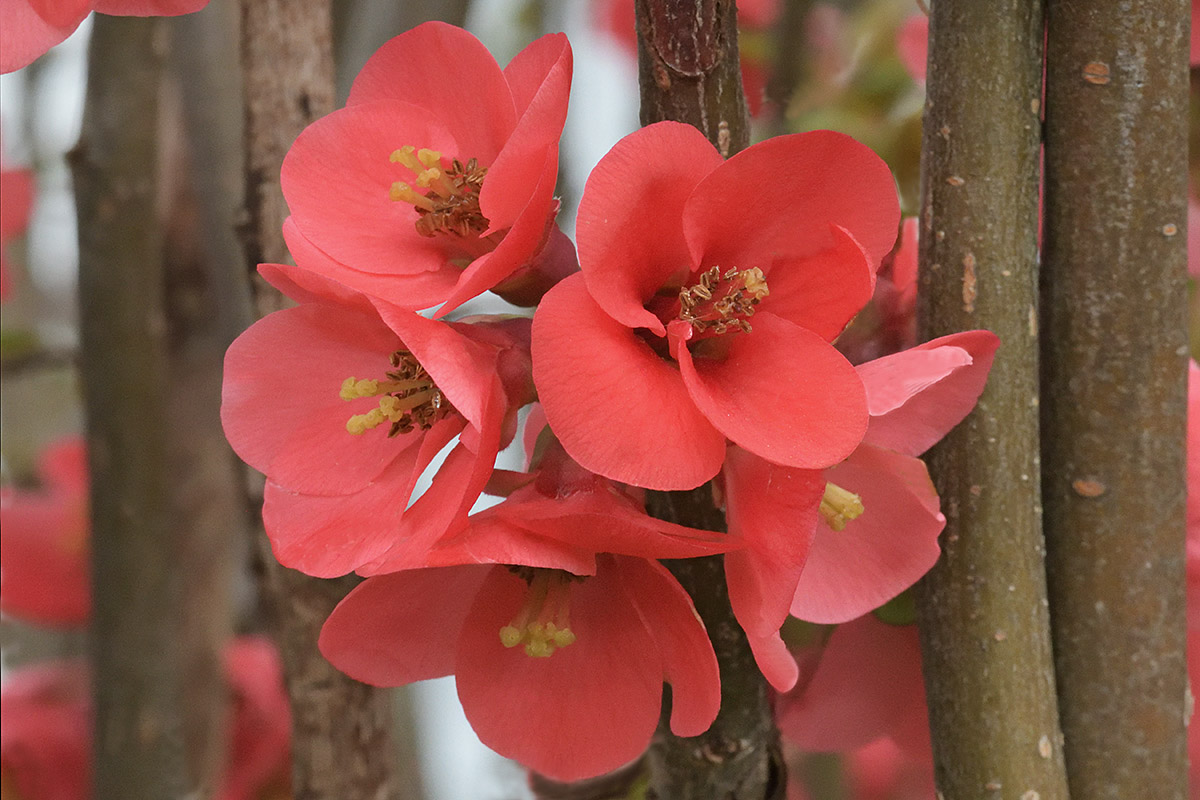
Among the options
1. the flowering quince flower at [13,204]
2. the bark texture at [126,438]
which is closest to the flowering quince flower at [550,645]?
the bark texture at [126,438]

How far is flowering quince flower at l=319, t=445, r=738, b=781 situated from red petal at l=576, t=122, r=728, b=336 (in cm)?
4

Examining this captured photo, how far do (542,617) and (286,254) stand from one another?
16cm

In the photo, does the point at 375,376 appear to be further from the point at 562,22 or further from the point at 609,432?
the point at 562,22

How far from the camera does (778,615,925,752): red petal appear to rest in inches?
13.0

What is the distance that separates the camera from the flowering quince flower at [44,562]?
599 mm

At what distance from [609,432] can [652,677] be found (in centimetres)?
8

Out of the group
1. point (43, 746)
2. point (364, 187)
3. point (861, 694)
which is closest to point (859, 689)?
point (861, 694)

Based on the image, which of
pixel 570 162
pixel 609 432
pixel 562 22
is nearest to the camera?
pixel 609 432

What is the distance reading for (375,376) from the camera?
10.5 inches

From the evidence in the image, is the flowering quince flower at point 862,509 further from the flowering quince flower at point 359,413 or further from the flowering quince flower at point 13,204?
the flowering quince flower at point 13,204

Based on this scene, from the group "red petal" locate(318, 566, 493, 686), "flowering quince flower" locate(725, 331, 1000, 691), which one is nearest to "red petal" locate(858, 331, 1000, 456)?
"flowering quince flower" locate(725, 331, 1000, 691)

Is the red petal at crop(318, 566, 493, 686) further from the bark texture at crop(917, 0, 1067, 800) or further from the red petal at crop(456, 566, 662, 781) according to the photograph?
the bark texture at crop(917, 0, 1067, 800)

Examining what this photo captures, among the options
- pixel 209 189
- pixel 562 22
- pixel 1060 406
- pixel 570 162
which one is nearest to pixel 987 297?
pixel 1060 406

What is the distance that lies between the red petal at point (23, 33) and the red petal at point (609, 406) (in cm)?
14
